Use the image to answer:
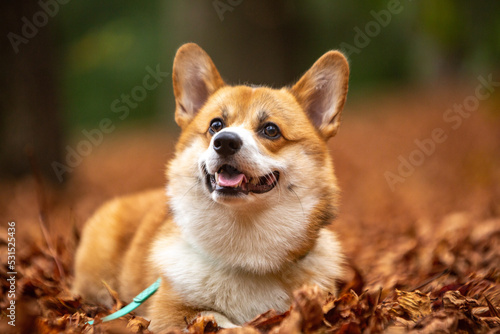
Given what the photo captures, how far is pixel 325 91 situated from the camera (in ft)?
11.9

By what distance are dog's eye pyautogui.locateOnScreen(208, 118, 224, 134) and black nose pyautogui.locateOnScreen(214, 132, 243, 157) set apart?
449 mm

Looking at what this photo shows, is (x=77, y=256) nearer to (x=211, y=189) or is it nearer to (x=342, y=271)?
(x=211, y=189)

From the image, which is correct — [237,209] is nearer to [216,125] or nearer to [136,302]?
[216,125]

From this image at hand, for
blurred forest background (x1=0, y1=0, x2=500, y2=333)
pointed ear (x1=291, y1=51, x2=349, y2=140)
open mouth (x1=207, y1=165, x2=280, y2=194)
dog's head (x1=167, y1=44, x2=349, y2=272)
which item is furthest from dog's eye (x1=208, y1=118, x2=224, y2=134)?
blurred forest background (x1=0, y1=0, x2=500, y2=333)

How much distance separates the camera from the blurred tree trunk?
6504 mm

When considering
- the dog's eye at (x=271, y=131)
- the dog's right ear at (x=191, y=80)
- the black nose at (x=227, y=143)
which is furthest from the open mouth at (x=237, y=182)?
the dog's right ear at (x=191, y=80)

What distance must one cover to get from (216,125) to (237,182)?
0.60 m

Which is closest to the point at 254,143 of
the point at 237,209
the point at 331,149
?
the point at 237,209

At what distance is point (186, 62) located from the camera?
3654 mm

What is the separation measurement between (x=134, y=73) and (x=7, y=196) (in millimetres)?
14825

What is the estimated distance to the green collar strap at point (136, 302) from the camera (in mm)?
2872

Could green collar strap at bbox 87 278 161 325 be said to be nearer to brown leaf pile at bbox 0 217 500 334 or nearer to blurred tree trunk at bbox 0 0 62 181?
brown leaf pile at bbox 0 217 500 334

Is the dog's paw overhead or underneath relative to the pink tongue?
underneath

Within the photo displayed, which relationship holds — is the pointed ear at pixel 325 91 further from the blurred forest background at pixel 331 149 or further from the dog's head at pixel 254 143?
the blurred forest background at pixel 331 149
